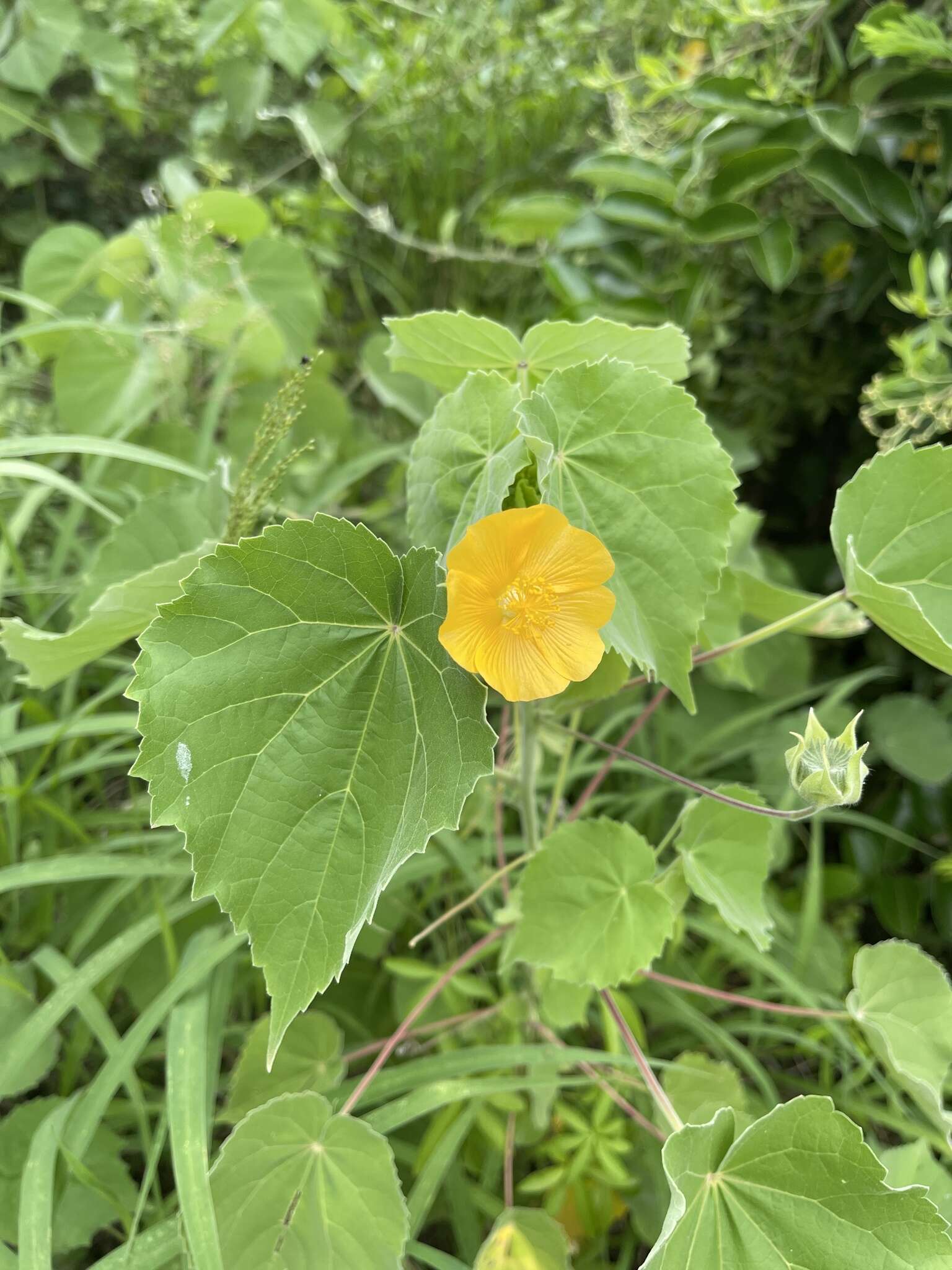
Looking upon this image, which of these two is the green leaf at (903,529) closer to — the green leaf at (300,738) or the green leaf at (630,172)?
the green leaf at (300,738)

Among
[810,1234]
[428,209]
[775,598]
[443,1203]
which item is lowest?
[443,1203]

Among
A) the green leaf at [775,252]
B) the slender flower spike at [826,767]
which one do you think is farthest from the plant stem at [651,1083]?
the green leaf at [775,252]

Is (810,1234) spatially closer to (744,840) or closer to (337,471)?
(744,840)

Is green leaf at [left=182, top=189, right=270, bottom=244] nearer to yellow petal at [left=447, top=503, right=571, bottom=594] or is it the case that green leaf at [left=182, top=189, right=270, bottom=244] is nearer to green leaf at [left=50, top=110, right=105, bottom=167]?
green leaf at [left=50, top=110, right=105, bottom=167]

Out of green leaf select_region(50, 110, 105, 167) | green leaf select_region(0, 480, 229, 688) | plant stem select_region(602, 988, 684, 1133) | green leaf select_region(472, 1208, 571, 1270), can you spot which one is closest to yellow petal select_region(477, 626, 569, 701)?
green leaf select_region(0, 480, 229, 688)

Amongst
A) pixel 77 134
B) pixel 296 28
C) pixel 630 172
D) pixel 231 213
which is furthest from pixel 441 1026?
pixel 77 134

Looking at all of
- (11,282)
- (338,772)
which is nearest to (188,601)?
(338,772)
